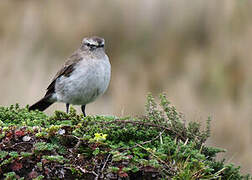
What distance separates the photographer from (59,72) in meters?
6.39

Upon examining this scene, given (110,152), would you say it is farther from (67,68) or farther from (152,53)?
(152,53)

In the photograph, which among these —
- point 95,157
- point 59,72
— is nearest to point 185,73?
point 59,72

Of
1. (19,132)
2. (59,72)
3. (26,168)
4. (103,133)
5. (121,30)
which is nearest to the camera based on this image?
(26,168)

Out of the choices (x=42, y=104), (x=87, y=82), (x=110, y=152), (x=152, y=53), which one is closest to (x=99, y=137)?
(x=110, y=152)

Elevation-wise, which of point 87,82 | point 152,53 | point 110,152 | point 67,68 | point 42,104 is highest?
point 152,53

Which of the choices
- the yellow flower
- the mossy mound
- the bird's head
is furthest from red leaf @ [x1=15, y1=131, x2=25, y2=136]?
the bird's head

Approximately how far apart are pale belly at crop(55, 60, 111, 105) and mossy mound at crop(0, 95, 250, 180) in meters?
1.96

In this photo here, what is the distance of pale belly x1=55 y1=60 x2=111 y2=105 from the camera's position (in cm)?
577

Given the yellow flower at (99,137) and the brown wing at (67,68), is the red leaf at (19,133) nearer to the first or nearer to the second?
the yellow flower at (99,137)

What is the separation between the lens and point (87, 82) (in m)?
5.80

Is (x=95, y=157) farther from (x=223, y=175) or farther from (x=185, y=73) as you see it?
(x=185, y=73)

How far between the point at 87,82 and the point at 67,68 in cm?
55

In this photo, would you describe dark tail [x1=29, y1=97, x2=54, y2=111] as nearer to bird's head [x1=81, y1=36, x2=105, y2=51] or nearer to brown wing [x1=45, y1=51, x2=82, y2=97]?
brown wing [x1=45, y1=51, x2=82, y2=97]

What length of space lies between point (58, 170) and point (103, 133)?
0.62 meters
